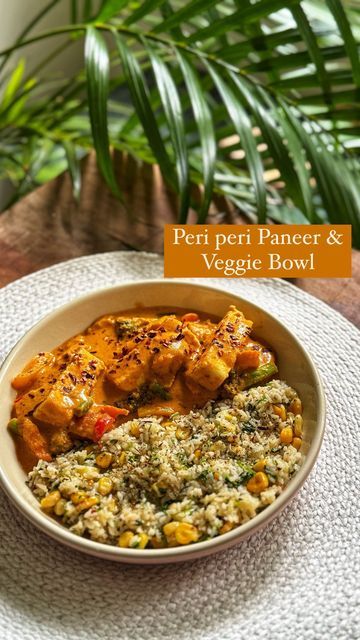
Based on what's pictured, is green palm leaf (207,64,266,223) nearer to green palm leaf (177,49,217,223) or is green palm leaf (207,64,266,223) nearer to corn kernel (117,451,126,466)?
green palm leaf (177,49,217,223)

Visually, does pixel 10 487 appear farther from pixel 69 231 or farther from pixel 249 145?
pixel 249 145

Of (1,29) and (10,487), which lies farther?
(1,29)

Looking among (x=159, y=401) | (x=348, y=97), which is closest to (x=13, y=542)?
(x=159, y=401)

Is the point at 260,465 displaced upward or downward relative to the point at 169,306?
downward

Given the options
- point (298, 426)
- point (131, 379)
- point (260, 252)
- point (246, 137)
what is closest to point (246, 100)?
point (246, 137)

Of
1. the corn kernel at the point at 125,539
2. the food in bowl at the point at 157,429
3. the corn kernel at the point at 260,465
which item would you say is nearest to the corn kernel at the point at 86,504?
the food in bowl at the point at 157,429

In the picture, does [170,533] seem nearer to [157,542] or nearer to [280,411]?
[157,542]

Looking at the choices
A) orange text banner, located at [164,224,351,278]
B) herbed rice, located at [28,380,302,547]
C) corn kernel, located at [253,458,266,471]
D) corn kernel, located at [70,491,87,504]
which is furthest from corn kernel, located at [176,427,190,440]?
orange text banner, located at [164,224,351,278]
